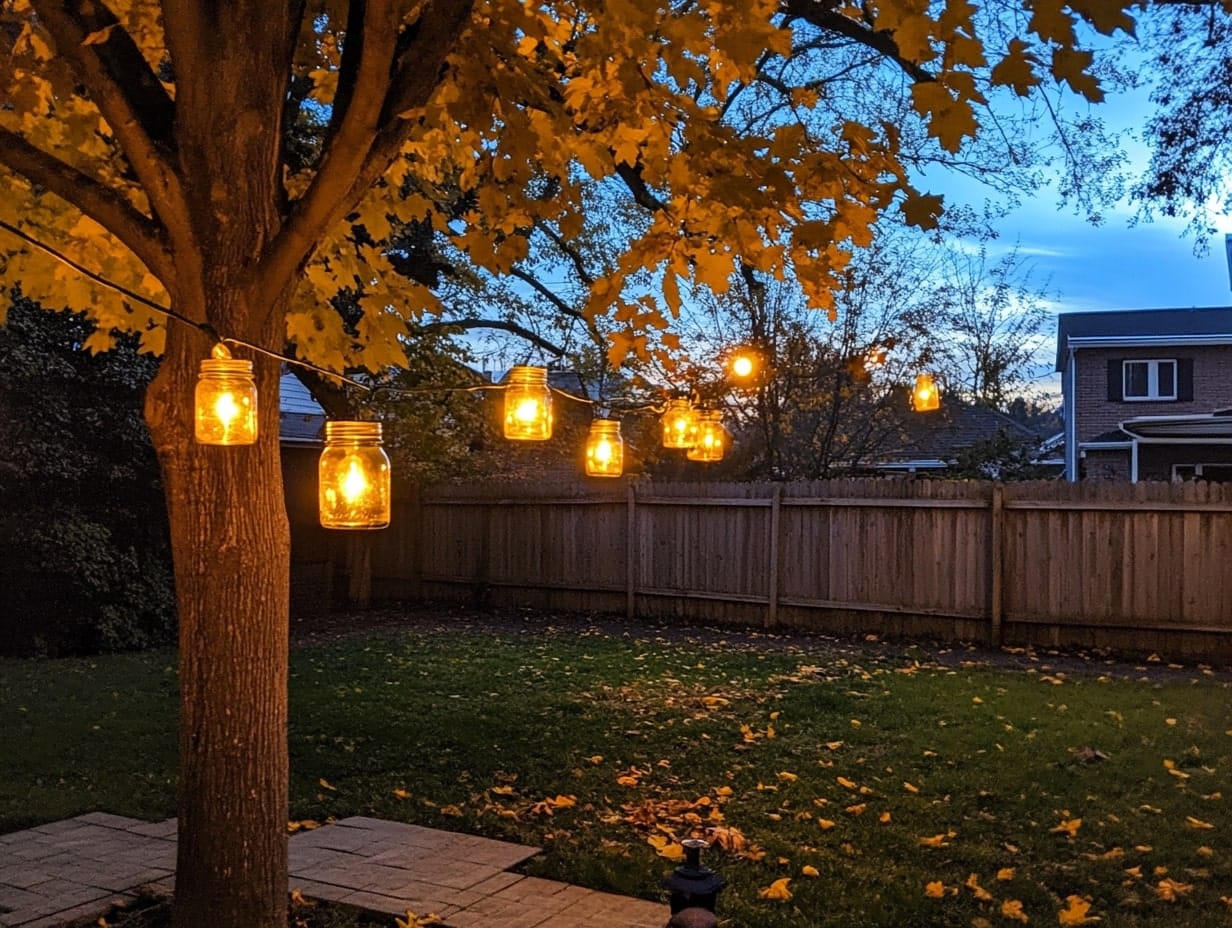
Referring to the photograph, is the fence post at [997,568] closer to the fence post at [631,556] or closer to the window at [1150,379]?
the fence post at [631,556]

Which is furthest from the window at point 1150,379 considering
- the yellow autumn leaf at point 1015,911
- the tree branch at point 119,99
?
the tree branch at point 119,99

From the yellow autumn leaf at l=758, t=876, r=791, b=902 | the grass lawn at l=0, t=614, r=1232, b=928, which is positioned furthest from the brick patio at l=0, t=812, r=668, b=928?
the yellow autumn leaf at l=758, t=876, r=791, b=902

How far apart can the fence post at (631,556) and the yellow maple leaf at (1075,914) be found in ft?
33.2

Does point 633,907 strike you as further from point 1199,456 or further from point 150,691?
point 1199,456

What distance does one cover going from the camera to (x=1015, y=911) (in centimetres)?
428

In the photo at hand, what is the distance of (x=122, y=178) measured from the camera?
4996 mm

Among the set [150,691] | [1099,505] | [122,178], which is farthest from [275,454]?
[1099,505]

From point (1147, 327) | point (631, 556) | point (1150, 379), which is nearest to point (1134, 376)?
point (1150, 379)

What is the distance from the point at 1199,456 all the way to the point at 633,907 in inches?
788

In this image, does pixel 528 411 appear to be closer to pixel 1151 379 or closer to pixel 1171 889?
pixel 1171 889

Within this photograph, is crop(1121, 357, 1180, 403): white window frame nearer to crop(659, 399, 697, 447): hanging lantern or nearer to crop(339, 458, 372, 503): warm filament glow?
crop(659, 399, 697, 447): hanging lantern

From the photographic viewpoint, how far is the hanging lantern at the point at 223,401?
11.0 feet

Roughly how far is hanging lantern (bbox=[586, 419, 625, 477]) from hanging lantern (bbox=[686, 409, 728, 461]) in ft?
1.30

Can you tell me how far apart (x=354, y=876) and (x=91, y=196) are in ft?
9.56
